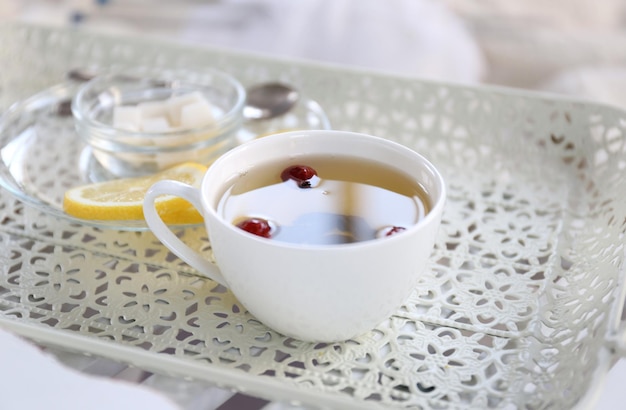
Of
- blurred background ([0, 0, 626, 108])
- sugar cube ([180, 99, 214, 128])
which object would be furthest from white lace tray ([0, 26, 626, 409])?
blurred background ([0, 0, 626, 108])

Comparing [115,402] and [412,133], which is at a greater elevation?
[412,133]

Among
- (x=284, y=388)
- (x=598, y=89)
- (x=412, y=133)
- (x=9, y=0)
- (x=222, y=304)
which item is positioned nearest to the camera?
(x=284, y=388)

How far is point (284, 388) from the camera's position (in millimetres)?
517

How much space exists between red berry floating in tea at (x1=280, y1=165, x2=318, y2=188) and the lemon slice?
0.32 feet

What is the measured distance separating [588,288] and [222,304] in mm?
316

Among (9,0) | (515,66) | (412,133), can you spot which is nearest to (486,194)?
(412,133)

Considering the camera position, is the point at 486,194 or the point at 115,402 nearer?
the point at 115,402

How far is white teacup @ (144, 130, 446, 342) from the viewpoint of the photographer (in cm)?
52

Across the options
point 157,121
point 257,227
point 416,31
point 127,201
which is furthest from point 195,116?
point 416,31

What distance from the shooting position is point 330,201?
637 mm

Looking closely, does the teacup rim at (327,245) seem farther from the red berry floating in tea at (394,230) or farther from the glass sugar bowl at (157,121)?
the glass sugar bowl at (157,121)

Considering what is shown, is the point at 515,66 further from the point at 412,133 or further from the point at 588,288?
the point at 588,288

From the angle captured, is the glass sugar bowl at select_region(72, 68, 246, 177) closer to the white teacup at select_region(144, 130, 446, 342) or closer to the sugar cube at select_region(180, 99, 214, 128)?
the sugar cube at select_region(180, 99, 214, 128)

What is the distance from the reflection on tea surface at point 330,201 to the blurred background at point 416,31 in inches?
31.4
